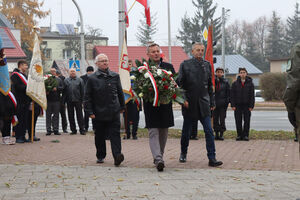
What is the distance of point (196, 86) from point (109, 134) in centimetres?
174

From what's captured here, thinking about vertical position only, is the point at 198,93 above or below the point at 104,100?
above

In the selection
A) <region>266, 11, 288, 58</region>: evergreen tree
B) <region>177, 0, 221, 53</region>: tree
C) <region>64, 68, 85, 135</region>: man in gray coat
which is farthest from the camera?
<region>266, 11, 288, 58</region>: evergreen tree

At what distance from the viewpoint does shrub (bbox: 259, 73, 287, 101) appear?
3069cm

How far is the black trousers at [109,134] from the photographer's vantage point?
315 inches

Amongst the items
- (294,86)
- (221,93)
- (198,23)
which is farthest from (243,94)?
(198,23)

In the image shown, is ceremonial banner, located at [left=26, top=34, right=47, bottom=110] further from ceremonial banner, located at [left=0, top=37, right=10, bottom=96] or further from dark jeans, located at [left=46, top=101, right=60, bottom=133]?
dark jeans, located at [left=46, top=101, right=60, bottom=133]

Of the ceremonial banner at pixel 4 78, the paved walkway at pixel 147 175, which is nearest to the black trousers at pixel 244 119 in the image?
the paved walkway at pixel 147 175

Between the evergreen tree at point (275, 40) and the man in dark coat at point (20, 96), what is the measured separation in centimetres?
8380

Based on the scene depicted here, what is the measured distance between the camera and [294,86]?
5.05 metres

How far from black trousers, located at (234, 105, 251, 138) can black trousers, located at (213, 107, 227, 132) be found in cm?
37

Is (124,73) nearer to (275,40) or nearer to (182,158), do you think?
(182,158)

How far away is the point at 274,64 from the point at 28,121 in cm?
4511

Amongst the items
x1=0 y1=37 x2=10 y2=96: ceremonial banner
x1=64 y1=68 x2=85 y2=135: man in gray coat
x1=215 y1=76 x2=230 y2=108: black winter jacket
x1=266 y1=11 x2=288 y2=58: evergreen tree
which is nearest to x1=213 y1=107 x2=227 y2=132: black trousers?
x1=215 y1=76 x2=230 y2=108: black winter jacket

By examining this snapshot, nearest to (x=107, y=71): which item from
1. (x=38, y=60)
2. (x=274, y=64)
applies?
(x=38, y=60)
